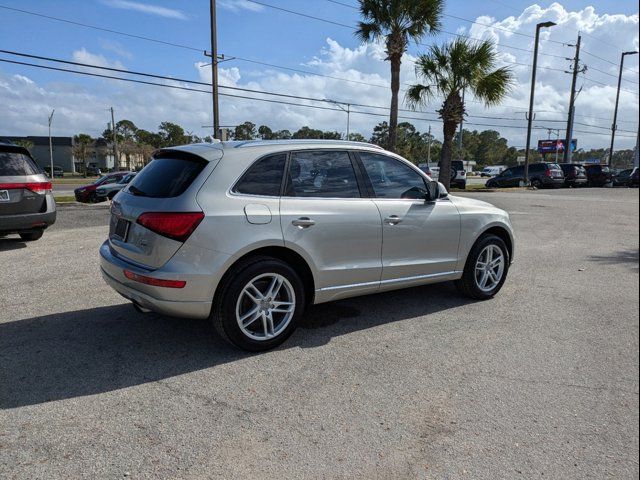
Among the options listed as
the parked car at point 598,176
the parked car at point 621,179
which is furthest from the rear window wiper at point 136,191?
the parked car at point 598,176

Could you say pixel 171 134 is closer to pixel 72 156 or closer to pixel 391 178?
pixel 72 156

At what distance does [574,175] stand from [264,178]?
1325 inches

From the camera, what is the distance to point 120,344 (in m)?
4.11

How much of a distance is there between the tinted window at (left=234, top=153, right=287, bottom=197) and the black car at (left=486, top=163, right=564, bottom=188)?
31485 millimetres

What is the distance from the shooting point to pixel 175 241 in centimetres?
356

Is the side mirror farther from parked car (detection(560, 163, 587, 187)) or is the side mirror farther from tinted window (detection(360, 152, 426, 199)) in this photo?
parked car (detection(560, 163, 587, 187))

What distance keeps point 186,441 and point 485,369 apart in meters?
2.20

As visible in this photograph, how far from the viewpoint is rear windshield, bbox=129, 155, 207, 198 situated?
12.5 feet

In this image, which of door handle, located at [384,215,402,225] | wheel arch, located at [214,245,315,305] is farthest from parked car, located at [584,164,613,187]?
wheel arch, located at [214,245,315,305]

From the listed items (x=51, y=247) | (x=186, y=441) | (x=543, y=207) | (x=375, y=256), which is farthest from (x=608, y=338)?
(x=543, y=207)

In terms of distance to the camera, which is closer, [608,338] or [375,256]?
[608,338]

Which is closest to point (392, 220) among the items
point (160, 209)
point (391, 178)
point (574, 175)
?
point (391, 178)

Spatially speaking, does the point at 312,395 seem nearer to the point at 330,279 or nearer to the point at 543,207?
the point at 330,279

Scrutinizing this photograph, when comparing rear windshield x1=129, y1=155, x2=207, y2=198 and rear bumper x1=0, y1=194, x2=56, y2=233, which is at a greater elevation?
rear windshield x1=129, y1=155, x2=207, y2=198
